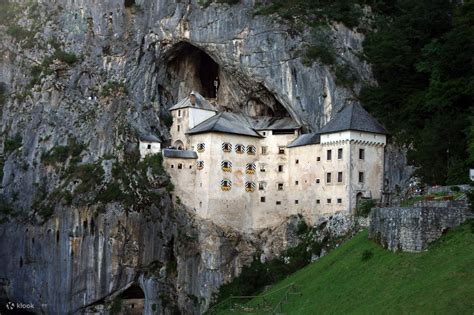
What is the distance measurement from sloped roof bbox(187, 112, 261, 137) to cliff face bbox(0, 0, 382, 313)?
2.53m

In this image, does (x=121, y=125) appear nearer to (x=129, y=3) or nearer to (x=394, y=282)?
(x=129, y=3)

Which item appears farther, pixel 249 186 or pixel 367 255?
pixel 249 186

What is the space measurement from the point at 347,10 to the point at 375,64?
6.75 metres

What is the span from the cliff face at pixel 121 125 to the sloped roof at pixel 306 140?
1.44m

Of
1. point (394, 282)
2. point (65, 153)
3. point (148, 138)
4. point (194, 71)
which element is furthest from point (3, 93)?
point (394, 282)

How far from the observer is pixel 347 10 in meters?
83.2

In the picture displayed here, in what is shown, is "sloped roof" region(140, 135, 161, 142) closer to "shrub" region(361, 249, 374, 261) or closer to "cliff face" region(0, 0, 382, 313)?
"cliff face" region(0, 0, 382, 313)

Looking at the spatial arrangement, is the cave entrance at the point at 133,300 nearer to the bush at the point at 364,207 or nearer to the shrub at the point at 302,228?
the shrub at the point at 302,228

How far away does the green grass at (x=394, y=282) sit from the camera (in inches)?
1535

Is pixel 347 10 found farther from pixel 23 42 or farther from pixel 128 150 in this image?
pixel 23 42

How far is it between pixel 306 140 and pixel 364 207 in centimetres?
1003

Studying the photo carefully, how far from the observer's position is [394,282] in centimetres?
4441

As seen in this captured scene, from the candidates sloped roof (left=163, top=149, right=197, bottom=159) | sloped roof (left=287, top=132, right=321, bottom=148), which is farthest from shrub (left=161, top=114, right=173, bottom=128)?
sloped roof (left=287, top=132, right=321, bottom=148)

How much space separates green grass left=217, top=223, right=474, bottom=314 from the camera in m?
39.0
